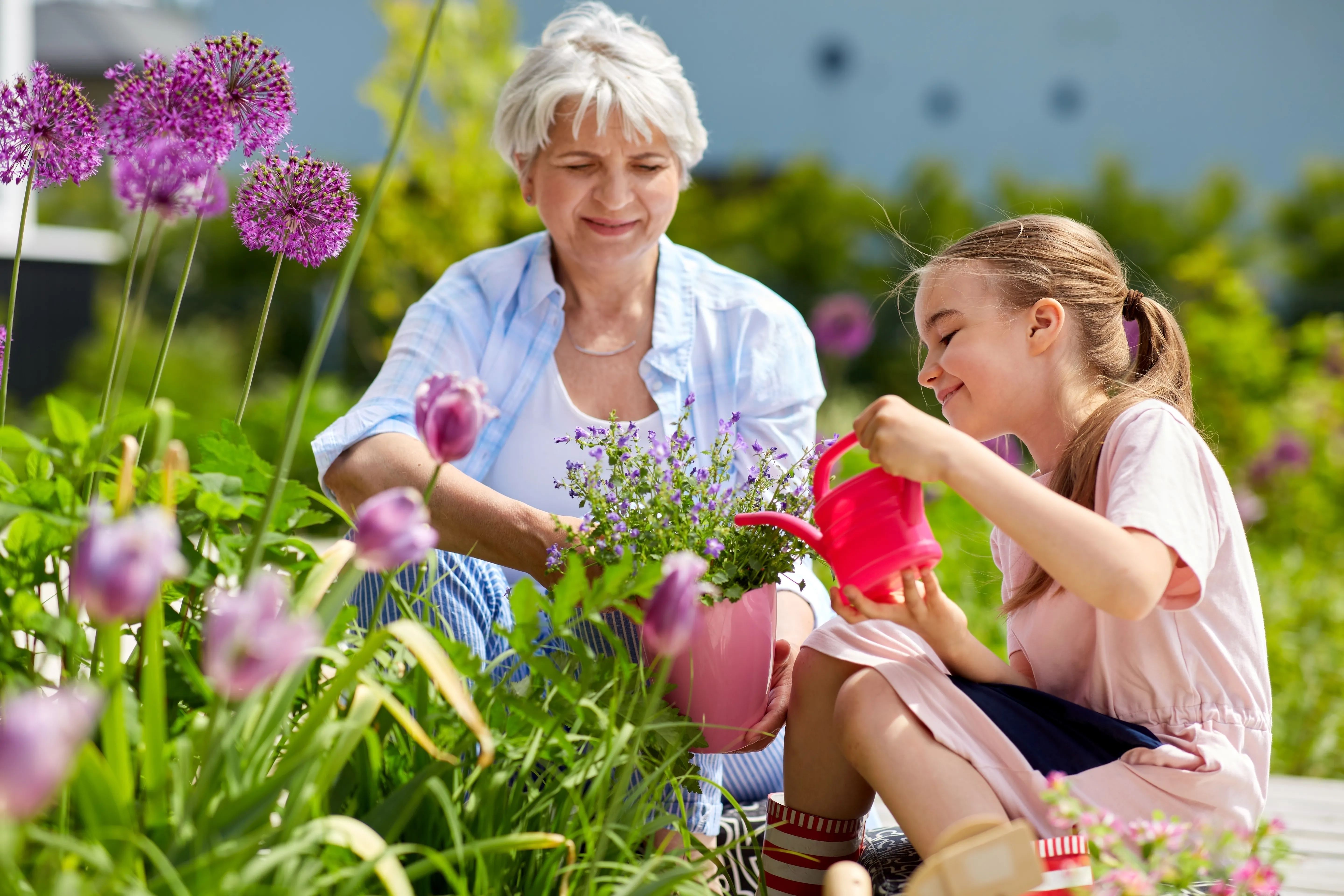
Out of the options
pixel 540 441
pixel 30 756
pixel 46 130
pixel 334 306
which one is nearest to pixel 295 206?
pixel 46 130

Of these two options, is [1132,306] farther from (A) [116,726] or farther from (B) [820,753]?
(A) [116,726]

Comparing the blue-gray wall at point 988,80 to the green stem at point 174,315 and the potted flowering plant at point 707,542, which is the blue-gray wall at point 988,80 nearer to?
the potted flowering plant at point 707,542

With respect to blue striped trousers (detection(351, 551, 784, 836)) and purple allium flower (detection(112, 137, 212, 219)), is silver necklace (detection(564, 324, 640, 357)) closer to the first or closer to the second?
blue striped trousers (detection(351, 551, 784, 836))

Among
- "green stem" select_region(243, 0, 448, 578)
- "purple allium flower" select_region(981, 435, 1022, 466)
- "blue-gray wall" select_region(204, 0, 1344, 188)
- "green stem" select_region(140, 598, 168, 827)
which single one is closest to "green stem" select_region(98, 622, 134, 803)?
"green stem" select_region(140, 598, 168, 827)

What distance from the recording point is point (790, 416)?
2346mm

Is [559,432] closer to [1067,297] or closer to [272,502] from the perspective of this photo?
[1067,297]

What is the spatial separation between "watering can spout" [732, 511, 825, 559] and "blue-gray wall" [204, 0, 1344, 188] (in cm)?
1332

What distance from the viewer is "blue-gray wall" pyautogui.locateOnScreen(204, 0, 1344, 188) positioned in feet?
46.6

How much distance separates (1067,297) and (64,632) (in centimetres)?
136

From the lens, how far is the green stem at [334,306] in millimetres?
948

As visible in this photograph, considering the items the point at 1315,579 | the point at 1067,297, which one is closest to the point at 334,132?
the point at 1315,579

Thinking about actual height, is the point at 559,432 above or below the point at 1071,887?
above

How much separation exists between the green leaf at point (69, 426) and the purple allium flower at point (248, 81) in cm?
34

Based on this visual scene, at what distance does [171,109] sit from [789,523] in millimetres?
828
